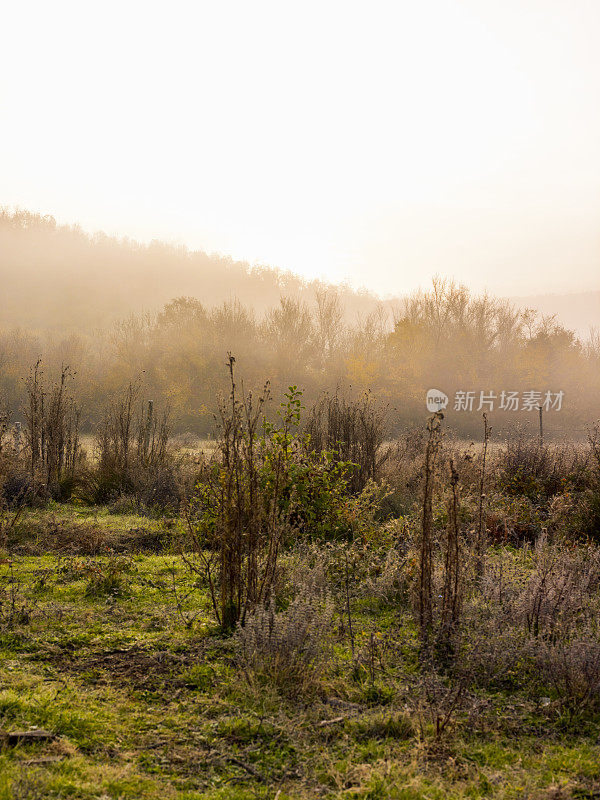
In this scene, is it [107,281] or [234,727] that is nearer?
[234,727]

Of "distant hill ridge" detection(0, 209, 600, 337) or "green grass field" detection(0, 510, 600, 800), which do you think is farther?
"distant hill ridge" detection(0, 209, 600, 337)

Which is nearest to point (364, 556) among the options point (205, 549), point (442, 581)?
point (442, 581)

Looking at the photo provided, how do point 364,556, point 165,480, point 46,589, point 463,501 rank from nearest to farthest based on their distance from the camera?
point 46,589 < point 364,556 < point 463,501 < point 165,480

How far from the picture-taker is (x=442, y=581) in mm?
4906

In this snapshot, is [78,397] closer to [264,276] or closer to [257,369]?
[257,369]

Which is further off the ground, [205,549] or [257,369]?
[257,369]

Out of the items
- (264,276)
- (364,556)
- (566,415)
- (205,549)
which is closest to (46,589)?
(205,549)

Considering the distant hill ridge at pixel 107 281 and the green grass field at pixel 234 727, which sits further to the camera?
the distant hill ridge at pixel 107 281

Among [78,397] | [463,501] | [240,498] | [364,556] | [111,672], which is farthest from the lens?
[78,397]

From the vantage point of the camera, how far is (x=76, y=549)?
6648 millimetres

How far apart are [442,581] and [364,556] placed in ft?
4.54

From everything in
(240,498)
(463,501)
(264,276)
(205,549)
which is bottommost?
(205,549)

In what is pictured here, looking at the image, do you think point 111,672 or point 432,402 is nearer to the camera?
point 111,672

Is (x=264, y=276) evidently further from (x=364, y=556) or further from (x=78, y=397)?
(x=364, y=556)
